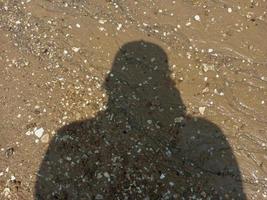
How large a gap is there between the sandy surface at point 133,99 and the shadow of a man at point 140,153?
0.05 ft

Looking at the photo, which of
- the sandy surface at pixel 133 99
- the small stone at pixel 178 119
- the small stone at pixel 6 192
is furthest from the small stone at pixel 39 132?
the small stone at pixel 178 119

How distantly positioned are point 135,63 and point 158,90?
596 millimetres

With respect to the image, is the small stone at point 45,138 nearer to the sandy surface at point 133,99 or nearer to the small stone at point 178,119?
the sandy surface at point 133,99

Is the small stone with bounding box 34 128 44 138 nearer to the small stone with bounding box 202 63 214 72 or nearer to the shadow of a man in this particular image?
the shadow of a man

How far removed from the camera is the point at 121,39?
774 cm

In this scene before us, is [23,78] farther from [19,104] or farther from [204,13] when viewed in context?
[204,13]

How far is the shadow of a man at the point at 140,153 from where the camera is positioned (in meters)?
6.49

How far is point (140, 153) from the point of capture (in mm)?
6750

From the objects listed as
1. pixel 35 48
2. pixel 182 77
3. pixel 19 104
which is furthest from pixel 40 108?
pixel 182 77

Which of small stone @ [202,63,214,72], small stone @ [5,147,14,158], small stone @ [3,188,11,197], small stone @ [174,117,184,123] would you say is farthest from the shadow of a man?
small stone @ [202,63,214,72]

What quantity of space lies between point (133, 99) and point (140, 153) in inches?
34.6

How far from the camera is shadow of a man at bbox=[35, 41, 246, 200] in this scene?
6488 mm

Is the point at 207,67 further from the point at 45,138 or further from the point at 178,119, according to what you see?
the point at 45,138

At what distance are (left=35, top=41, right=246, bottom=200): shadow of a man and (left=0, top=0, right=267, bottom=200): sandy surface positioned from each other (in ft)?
0.05
